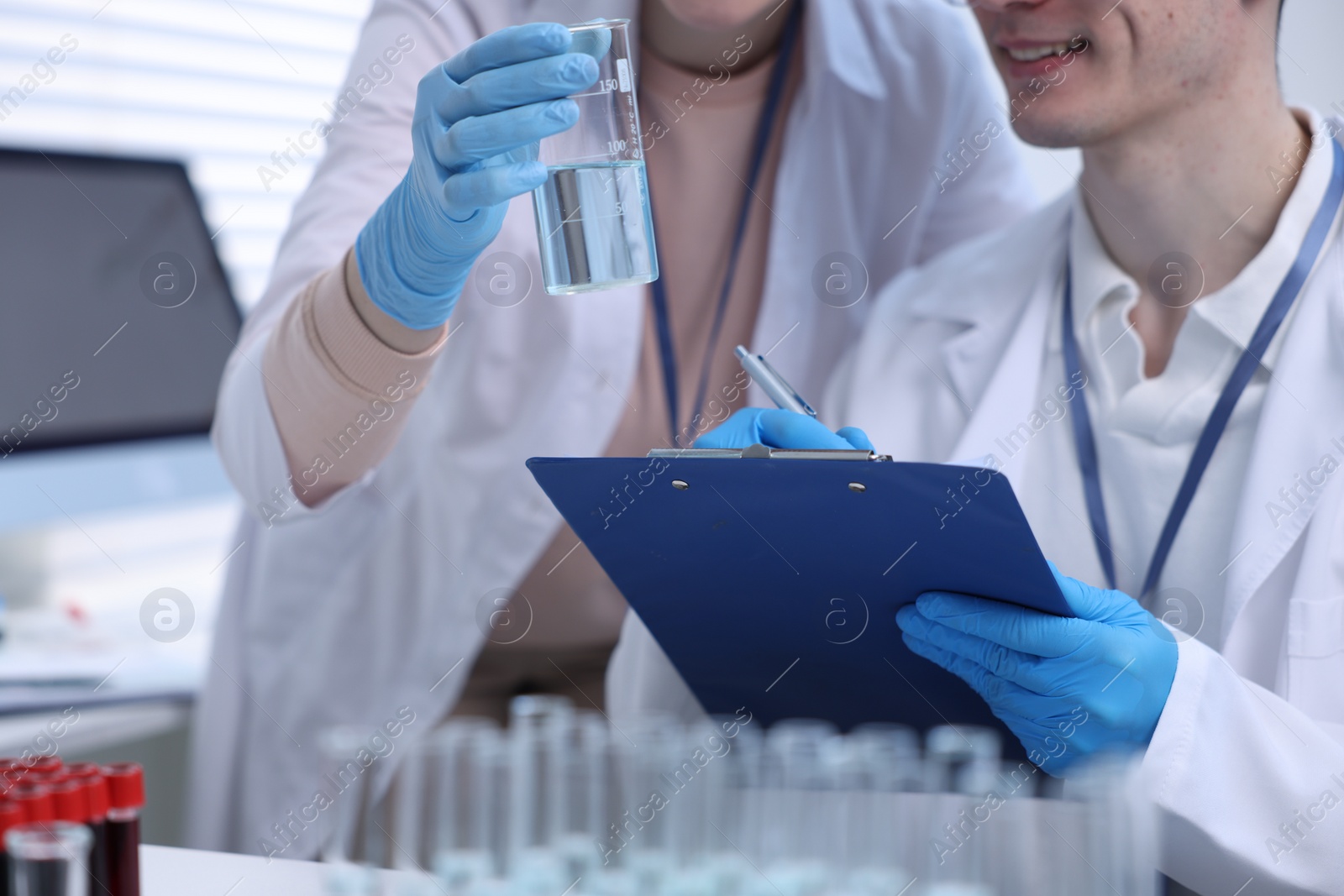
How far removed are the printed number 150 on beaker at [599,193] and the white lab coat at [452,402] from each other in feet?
1.89

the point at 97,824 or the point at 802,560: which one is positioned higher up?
the point at 802,560

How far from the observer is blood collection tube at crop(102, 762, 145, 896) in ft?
2.77

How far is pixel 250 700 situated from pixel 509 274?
759 mm

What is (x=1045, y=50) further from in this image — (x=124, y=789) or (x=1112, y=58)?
(x=124, y=789)

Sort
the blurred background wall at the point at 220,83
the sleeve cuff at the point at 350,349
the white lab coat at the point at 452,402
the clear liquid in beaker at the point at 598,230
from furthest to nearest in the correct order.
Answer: the blurred background wall at the point at 220,83 < the white lab coat at the point at 452,402 < the sleeve cuff at the point at 350,349 < the clear liquid in beaker at the point at 598,230

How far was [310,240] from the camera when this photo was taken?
5.20ft

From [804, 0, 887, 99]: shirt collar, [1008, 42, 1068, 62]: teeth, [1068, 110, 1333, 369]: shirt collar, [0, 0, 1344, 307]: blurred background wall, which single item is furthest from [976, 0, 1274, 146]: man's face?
[0, 0, 1344, 307]: blurred background wall

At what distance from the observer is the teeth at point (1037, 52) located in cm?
149

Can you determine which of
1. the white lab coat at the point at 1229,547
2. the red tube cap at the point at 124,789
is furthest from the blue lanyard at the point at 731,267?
the red tube cap at the point at 124,789

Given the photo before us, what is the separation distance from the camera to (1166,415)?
4.82 feet

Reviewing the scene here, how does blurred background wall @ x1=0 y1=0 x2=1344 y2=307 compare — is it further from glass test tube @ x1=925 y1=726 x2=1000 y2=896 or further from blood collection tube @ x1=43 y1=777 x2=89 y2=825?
glass test tube @ x1=925 y1=726 x2=1000 y2=896

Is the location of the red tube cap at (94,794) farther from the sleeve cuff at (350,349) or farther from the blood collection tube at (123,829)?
the sleeve cuff at (350,349)

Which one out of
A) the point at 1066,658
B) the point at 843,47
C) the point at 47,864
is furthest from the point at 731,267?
the point at 47,864

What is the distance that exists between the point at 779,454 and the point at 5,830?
2.05 feet
